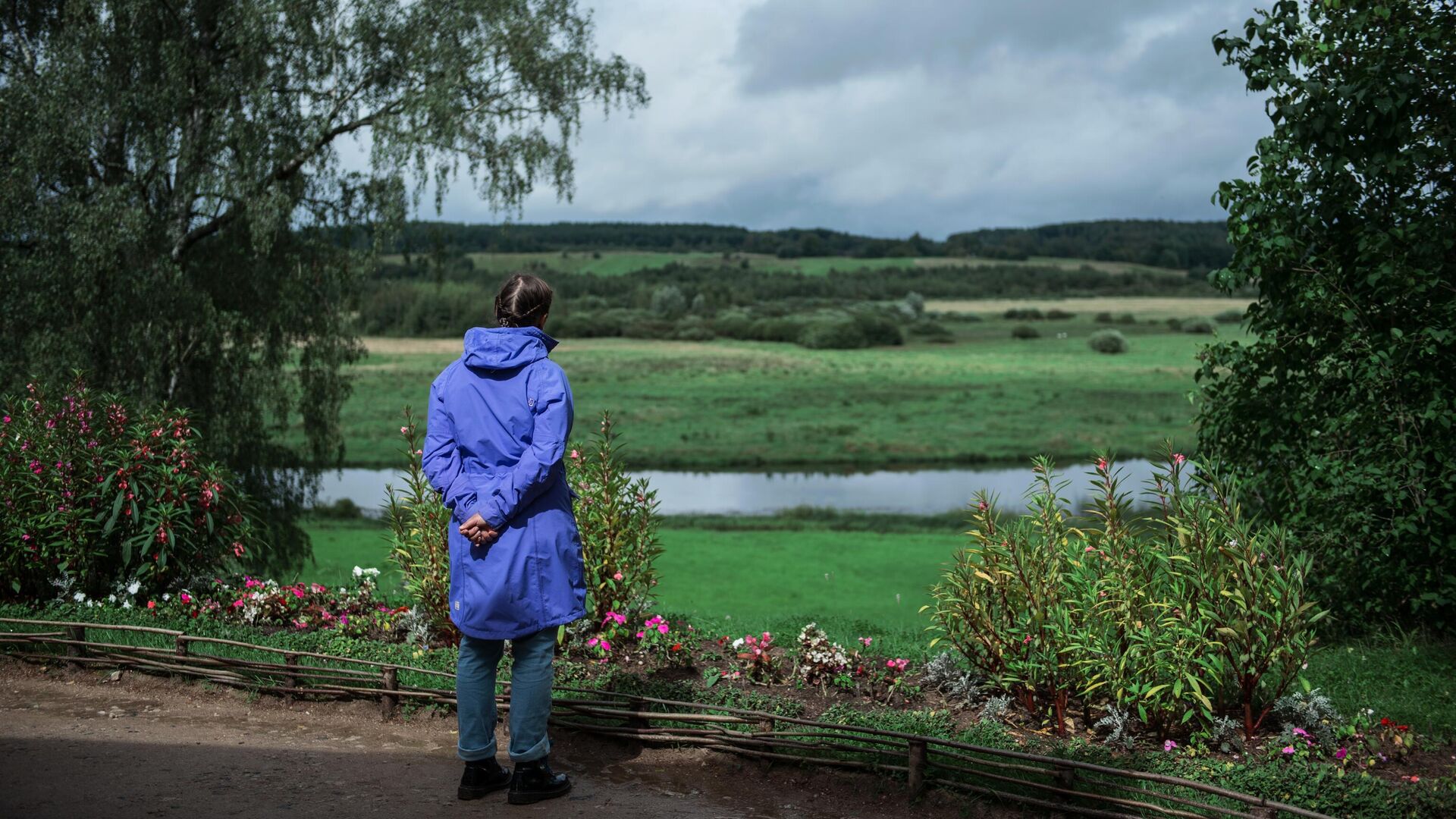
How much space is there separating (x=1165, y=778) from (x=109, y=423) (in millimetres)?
7479

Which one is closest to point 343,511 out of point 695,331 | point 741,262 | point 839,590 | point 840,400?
point 839,590

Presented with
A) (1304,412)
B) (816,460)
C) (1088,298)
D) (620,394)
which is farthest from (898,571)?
(1088,298)

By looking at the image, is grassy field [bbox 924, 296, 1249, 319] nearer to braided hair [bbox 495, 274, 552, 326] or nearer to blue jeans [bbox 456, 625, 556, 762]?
braided hair [bbox 495, 274, 552, 326]

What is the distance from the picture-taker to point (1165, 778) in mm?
4305

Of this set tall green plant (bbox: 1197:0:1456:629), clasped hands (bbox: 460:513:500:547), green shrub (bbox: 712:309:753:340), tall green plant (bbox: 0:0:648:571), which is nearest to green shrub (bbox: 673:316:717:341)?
green shrub (bbox: 712:309:753:340)

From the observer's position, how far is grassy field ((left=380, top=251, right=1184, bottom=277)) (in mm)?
86750

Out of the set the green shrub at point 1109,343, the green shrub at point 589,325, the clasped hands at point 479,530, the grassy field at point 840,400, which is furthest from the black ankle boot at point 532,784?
the green shrub at point 1109,343

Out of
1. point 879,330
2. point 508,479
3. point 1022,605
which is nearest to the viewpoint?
point 508,479

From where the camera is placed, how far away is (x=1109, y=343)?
209 feet

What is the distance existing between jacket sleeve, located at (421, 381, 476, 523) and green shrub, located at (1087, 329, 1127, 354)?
204 ft

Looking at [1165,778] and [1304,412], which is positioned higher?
[1304,412]

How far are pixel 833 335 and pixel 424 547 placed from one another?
6108 cm

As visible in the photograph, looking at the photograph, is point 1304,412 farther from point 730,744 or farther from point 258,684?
point 258,684

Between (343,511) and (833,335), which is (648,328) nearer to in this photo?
(833,335)
